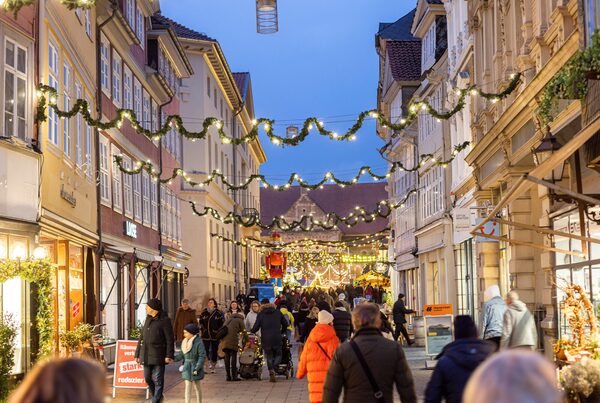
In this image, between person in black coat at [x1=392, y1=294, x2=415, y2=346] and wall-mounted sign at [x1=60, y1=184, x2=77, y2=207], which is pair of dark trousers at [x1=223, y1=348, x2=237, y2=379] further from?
person in black coat at [x1=392, y1=294, x2=415, y2=346]

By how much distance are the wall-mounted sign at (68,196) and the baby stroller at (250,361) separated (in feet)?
15.8

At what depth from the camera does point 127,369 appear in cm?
1923

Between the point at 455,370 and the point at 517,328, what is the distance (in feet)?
22.0

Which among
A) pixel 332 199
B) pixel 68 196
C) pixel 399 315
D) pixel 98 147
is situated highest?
pixel 332 199

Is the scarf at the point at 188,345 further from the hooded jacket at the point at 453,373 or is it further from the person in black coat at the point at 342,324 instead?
the hooded jacket at the point at 453,373

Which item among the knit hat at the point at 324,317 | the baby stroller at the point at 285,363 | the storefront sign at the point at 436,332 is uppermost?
the knit hat at the point at 324,317

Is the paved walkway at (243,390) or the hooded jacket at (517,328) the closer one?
the hooded jacket at (517,328)

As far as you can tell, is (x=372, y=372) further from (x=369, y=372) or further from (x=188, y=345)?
(x=188, y=345)

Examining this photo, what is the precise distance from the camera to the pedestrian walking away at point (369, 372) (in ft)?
29.1

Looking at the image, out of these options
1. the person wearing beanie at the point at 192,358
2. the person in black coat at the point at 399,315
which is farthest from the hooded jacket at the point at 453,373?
the person in black coat at the point at 399,315

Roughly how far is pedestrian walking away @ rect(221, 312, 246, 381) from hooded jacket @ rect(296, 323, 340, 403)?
1152 centimetres

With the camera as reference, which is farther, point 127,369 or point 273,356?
point 273,356

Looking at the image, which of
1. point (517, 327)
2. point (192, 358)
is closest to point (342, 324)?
point (192, 358)

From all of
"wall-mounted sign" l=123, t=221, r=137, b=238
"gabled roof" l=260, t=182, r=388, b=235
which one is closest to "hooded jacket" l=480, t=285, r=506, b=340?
"wall-mounted sign" l=123, t=221, r=137, b=238
